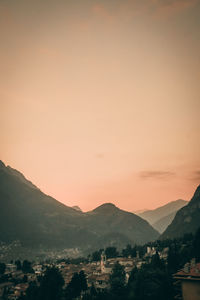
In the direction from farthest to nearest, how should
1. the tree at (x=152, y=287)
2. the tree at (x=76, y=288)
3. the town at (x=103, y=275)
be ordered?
the tree at (x=76, y=288)
the tree at (x=152, y=287)
the town at (x=103, y=275)

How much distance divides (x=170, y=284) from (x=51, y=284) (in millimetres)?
30139

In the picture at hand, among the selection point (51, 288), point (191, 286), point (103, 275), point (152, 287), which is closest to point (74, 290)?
point (51, 288)

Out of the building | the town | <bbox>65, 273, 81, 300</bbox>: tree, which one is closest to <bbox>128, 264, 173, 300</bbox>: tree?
the town

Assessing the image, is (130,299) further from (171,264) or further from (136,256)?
(136,256)

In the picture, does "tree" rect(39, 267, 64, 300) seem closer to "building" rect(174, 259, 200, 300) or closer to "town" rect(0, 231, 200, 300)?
"town" rect(0, 231, 200, 300)

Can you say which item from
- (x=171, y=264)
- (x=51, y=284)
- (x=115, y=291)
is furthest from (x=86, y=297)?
(x=171, y=264)

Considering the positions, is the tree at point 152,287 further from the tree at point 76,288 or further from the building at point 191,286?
the building at point 191,286

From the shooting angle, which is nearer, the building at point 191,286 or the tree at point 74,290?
the building at point 191,286

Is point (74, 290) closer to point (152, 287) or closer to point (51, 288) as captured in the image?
point (51, 288)

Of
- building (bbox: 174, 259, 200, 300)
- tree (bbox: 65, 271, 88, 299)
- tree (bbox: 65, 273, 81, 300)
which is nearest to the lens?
building (bbox: 174, 259, 200, 300)

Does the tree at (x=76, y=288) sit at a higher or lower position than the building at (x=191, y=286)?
lower

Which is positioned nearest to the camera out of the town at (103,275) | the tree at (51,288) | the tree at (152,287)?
the town at (103,275)

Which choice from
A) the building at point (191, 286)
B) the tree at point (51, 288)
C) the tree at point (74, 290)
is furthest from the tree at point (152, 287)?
the tree at point (51, 288)

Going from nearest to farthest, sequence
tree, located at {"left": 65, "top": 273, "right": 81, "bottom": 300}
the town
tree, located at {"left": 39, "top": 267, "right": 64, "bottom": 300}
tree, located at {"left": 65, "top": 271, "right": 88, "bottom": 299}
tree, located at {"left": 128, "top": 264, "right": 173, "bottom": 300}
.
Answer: the town → tree, located at {"left": 128, "top": 264, "right": 173, "bottom": 300} → tree, located at {"left": 39, "top": 267, "right": 64, "bottom": 300} → tree, located at {"left": 65, "top": 273, "right": 81, "bottom": 300} → tree, located at {"left": 65, "top": 271, "right": 88, "bottom": 299}
